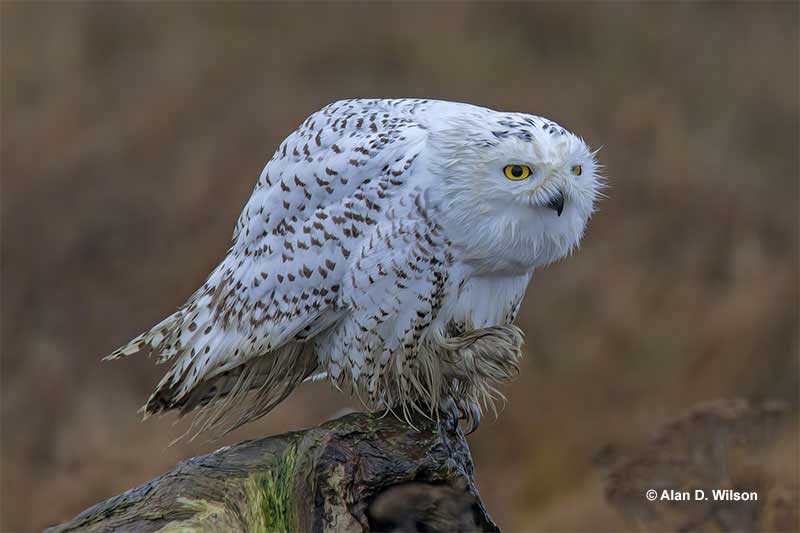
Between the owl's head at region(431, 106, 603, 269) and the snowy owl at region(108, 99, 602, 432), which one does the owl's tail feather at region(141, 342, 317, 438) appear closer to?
the snowy owl at region(108, 99, 602, 432)

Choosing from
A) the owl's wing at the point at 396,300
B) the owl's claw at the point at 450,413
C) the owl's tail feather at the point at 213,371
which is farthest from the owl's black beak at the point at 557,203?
the owl's tail feather at the point at 213,371

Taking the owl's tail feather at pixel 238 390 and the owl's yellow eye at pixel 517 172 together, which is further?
the owl's tail feather at pixel 238 390

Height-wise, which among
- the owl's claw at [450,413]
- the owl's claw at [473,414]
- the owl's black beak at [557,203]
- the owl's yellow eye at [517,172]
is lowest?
the owl's claw at [473,414]

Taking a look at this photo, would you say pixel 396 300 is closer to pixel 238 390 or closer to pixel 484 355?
pixel 484 355

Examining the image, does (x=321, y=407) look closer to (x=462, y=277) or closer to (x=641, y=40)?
(x=641, y=40)

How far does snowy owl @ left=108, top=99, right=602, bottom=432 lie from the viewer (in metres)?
3.19

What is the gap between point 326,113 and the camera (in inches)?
140

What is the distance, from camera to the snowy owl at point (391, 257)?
319cm

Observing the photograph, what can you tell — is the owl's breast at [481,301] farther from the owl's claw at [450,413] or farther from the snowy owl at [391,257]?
the owl's claw at [450,413]

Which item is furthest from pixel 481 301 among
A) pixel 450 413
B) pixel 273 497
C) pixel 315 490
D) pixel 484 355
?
Answer: pixel 273 497

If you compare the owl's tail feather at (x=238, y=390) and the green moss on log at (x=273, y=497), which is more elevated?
the owl's tail feather at (x=238, y=390)

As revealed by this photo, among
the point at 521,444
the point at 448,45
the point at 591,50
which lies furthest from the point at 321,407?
the point at 591,50

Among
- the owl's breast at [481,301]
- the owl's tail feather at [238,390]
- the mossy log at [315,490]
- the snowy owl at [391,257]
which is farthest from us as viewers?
the owl's tail feather at [238,390]

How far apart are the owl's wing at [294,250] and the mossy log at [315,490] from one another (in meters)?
0.32
